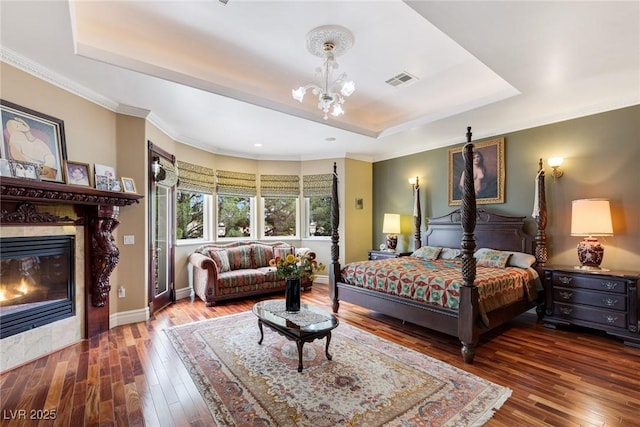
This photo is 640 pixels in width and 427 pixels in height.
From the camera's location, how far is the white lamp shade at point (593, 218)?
339 cm

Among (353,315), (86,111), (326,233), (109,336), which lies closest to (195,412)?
(109,336)

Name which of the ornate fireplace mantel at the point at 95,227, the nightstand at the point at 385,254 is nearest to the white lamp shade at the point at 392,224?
the nightstand at the point at 385,254

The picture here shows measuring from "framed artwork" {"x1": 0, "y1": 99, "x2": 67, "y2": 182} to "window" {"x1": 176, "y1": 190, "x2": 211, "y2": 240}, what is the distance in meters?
2.16

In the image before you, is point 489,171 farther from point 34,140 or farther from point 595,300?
point 34,140

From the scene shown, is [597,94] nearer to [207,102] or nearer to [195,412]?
[207,102]

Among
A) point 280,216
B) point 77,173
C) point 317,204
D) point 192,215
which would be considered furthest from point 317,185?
point 77,173

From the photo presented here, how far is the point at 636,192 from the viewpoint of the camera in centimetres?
350

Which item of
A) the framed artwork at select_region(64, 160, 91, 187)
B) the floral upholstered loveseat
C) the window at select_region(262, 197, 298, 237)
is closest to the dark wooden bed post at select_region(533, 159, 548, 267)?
the floral upholstered loveseat

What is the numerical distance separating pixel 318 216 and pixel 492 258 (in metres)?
3.52

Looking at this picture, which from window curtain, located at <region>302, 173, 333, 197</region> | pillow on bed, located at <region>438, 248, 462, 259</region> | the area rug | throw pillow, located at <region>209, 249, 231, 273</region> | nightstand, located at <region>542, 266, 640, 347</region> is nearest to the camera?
the area rug

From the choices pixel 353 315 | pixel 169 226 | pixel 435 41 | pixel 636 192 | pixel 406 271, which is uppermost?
pixel 435 41

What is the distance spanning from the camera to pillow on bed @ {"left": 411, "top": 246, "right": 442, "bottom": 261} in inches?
190

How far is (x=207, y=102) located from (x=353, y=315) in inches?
133

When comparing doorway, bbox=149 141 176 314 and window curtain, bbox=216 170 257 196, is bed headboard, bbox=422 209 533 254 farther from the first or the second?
doorway, bbox=149 141 176 314
